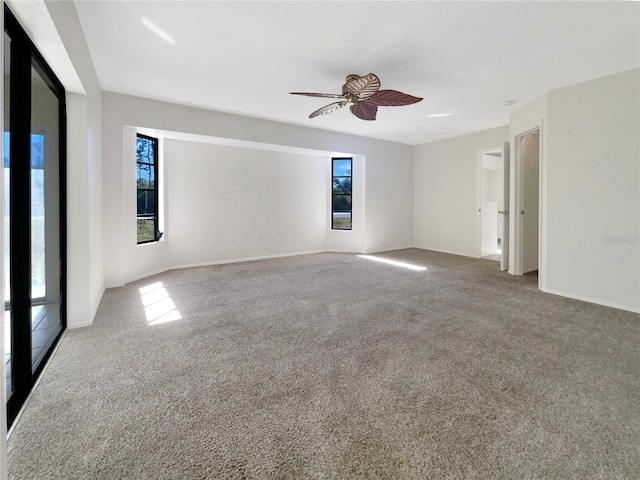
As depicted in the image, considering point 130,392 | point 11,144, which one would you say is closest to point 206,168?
point 11,144

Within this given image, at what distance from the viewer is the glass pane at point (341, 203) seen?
6754 millimetres

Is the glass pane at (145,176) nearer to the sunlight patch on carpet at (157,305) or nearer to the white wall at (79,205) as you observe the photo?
the sunlight patch on carpet at (157,305)

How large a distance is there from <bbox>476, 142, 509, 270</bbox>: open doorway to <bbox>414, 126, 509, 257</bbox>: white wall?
99mm

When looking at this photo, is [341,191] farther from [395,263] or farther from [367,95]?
[367,95]

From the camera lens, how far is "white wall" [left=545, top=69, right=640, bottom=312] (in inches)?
119

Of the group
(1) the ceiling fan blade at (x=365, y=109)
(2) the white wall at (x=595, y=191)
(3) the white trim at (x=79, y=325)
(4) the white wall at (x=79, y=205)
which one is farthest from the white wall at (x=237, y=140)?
(2) the white wall at (x=595, y=191)

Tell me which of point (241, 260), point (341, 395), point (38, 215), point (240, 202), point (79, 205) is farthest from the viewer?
point (241, 260)

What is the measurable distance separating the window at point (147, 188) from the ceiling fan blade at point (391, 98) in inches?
138

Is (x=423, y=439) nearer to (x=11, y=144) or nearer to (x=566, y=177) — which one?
(x=11, y=144)

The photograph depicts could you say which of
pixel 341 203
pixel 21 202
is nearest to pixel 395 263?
pixel 341 203

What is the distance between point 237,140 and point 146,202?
173 cm

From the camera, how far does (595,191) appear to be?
3250mm

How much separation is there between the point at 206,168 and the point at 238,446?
4.75 metres

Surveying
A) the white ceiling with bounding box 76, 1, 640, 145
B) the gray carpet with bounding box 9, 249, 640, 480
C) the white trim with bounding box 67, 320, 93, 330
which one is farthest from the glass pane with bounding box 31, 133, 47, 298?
the white ceiling with bounding box 76, 1, 640, 145
